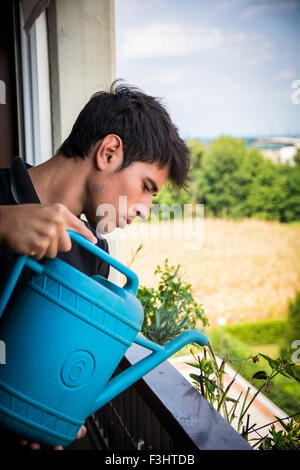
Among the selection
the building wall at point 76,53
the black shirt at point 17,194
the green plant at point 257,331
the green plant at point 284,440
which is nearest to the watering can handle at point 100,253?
the black shirt at point 17,194

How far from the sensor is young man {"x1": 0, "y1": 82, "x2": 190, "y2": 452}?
92 centimetres

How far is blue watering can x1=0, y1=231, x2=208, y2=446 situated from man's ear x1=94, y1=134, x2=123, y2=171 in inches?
15.1

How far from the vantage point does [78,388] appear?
597 millimetres

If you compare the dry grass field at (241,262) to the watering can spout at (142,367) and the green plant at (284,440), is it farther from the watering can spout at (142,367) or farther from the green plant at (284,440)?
the watering can spout at (142,367)

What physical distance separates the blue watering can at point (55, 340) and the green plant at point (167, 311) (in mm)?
1185

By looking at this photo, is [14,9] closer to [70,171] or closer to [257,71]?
[70,171]

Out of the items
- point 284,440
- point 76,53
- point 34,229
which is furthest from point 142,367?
point 76,53

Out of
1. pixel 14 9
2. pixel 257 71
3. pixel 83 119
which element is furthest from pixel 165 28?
pixel 83 119

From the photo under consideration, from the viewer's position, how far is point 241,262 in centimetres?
1098

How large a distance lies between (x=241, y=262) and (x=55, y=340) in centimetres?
1077

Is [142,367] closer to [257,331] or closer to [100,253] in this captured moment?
[100,253]

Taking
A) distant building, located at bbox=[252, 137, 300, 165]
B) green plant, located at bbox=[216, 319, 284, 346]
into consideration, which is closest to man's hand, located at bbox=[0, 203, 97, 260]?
green plant, located at bbox=[216, 319, 284, 346]

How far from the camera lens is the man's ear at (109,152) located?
925 millimetres
